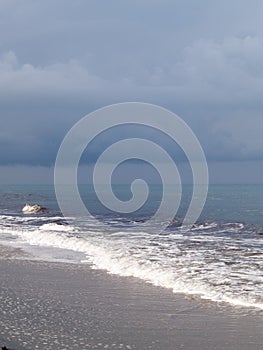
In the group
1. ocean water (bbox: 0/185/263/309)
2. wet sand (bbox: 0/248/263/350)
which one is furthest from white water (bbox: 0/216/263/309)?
wet sand (bbox: 0/248/263/350)

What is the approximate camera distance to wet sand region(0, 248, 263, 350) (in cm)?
692

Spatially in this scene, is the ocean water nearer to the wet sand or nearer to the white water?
the white water

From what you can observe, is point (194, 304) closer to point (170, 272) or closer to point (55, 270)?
point (170, 272)

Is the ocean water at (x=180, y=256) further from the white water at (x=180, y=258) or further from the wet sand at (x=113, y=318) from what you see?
the wet sand at (x=113, y=318)

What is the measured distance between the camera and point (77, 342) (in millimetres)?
6891

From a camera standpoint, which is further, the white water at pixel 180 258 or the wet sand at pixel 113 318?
the white water at pixel 180 258

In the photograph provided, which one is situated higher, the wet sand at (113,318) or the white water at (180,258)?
the wet sand at (113,318)

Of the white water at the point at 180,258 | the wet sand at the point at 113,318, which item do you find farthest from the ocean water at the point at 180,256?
the wet sand at the point at 113,318

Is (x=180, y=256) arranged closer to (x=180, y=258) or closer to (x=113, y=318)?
(x=180, y=258)

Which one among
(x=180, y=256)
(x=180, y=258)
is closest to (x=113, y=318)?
(x=180, y=258)

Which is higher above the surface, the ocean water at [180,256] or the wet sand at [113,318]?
the wet sand at [113,318]

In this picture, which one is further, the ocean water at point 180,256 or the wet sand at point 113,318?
the ocean water at point 180,256

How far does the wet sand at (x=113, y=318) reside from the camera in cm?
692

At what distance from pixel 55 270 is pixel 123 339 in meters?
6.38
